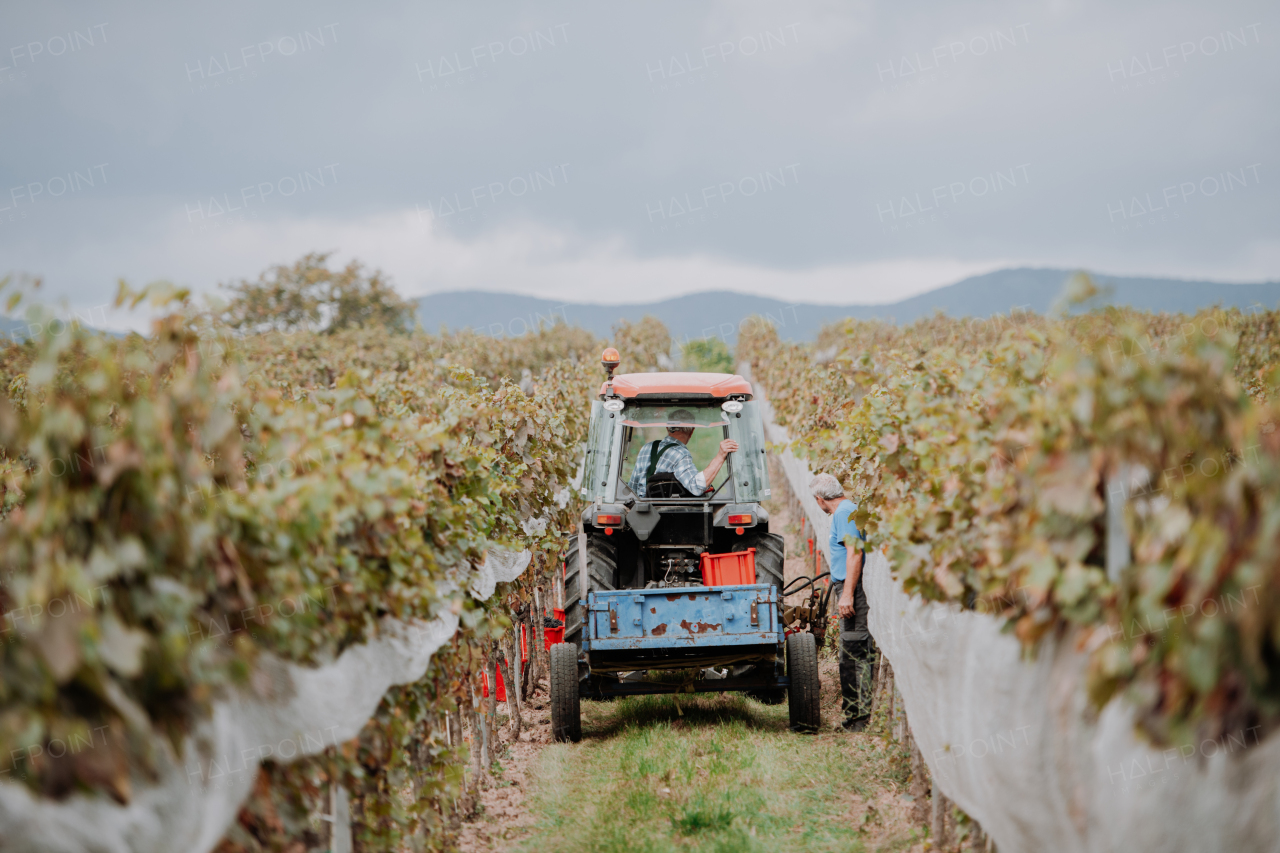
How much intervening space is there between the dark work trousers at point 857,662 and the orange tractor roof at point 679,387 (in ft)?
4.78

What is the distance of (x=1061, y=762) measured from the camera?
233 centimetres

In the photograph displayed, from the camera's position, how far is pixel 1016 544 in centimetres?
249

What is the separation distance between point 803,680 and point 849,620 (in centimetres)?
56

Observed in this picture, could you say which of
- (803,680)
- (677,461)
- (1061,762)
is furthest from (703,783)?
(1061,762)

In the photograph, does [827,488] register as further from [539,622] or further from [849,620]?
[539,622]

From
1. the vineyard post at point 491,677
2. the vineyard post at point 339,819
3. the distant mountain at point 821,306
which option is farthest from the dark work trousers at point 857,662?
the distant mountain at point 821,306

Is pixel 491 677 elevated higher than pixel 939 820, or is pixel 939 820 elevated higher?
pixel 491 677

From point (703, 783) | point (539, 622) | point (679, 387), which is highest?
point (679, 387)

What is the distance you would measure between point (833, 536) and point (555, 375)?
6.86 meters

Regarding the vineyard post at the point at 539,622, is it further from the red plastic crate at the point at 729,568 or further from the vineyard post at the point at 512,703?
the red plastic crate at the point at 729,568

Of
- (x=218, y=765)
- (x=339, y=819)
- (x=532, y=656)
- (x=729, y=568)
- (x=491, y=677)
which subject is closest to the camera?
(x=218, y=765)

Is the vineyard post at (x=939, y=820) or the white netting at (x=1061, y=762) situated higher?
the white netting at (x=1061, y=762)

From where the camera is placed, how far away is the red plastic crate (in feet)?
19.0

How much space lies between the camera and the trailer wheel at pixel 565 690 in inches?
222
